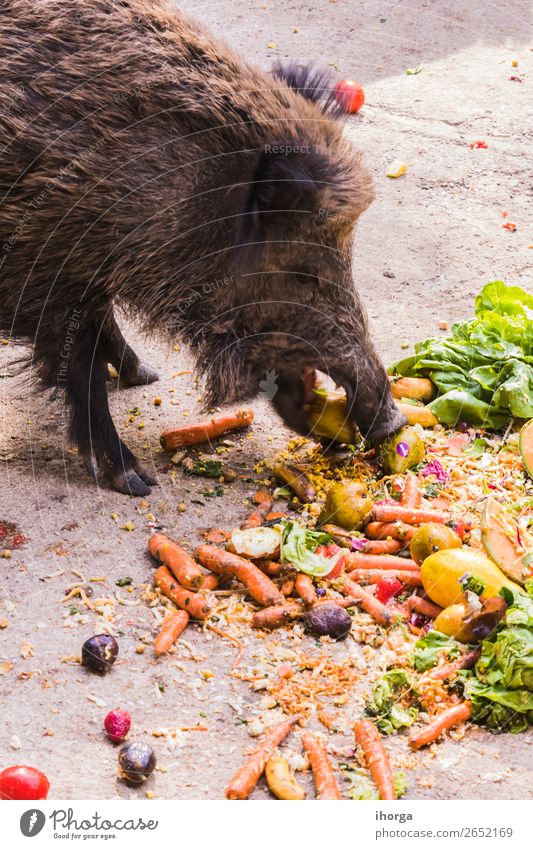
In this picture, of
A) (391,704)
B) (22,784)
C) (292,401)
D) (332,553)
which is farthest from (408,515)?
(22,784)

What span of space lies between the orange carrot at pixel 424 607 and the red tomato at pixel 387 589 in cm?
10

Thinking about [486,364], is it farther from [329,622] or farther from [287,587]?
[329,622]

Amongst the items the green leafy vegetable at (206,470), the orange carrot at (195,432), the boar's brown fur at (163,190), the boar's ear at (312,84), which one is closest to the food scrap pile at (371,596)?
the green leafy vegetable at (206,470)

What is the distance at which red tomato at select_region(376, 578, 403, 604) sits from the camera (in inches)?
170

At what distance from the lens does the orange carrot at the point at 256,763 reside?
3.28m

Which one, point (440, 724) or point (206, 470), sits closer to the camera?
point (440, 724)

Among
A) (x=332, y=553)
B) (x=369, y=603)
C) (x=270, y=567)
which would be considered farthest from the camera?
(x=332, y=553)

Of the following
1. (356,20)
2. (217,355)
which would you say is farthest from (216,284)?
(356,20)

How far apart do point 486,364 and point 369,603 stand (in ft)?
6.58

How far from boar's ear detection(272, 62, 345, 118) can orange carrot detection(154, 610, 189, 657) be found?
7.75 feet

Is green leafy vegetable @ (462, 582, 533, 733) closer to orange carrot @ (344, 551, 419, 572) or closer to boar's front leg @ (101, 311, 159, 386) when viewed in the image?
orange carrot @ (344, 551, 419, 572)

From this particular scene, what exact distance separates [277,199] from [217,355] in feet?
2.72

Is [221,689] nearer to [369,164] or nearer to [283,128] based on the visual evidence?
[283,128]

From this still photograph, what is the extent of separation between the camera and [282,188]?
14.1ft
